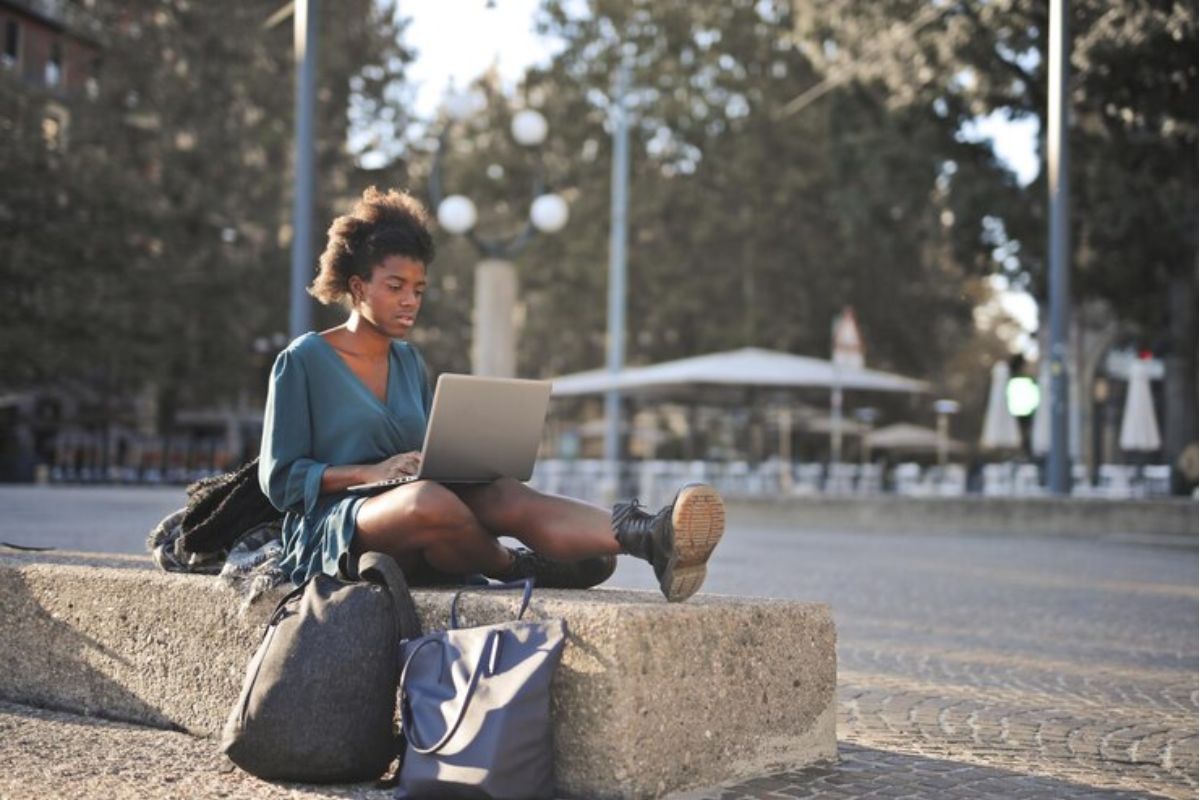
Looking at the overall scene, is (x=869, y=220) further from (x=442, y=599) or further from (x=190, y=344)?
(x=442, y=599)

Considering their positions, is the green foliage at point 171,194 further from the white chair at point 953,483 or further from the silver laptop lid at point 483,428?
the silver laptop lid at point 483,428

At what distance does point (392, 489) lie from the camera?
14.6ft

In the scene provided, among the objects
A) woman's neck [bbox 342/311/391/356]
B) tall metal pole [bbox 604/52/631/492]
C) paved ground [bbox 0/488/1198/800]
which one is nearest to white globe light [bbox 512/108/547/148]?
paved ground [bbox 0/488/1198/800]

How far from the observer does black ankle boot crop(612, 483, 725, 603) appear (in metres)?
4.12

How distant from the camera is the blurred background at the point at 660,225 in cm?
2381

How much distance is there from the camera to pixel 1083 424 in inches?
1624

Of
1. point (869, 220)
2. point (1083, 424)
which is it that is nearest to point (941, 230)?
point (869, 220)

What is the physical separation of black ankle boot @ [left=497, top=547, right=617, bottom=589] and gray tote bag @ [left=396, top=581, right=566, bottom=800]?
30.1 inches

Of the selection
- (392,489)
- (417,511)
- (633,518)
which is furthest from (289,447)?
(633,518)

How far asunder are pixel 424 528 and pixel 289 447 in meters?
0.56

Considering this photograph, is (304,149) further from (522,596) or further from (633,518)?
(522,596)

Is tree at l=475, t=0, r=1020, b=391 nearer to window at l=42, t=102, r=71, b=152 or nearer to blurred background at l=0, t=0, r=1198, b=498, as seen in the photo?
blurred background at l=0, t=0, r=1198, b=498

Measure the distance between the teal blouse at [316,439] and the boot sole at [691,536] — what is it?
0.96m

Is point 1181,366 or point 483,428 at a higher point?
point 1181,366
